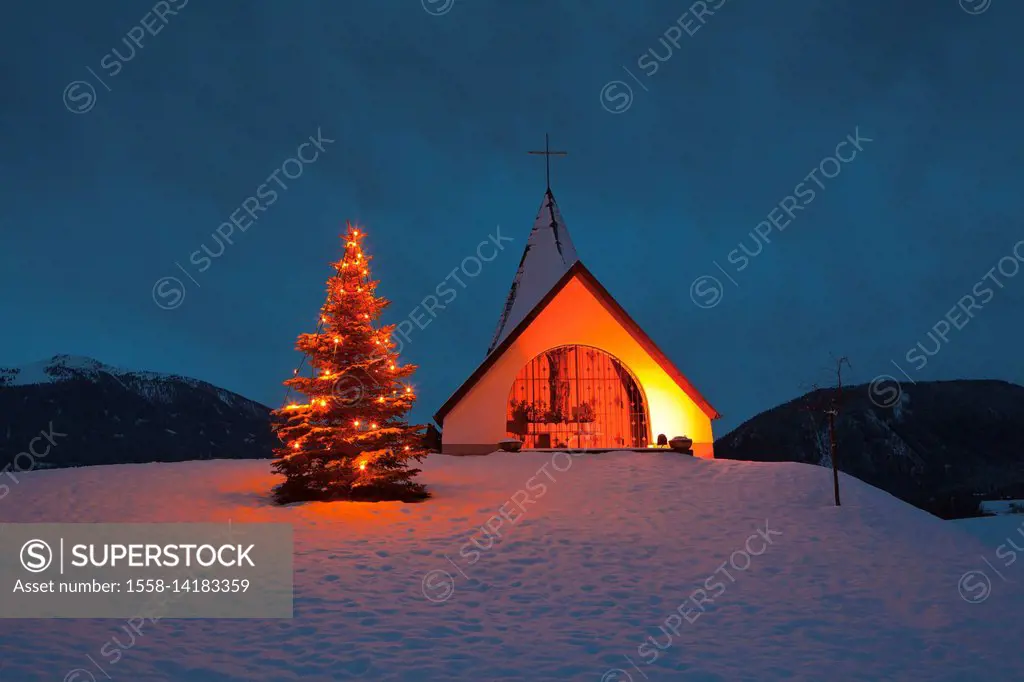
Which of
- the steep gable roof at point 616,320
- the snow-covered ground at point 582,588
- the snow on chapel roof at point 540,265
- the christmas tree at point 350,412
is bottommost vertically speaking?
the snow-covered ground at point 582,588

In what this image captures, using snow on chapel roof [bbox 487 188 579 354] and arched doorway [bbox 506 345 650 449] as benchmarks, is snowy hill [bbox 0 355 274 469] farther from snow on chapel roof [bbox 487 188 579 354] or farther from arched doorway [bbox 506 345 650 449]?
arched doorway [bbox 506 345 650 449]

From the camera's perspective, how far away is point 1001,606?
8.88 metres

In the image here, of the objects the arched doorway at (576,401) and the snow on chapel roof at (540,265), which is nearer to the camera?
the arched doorway at (576,401)

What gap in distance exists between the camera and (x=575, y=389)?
20.6 meters

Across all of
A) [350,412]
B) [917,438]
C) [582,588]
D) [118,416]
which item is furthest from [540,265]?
[917,438]

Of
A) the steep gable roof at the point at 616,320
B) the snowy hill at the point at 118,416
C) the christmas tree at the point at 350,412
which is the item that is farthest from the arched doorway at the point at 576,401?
the snowy hill at the point at 118,416

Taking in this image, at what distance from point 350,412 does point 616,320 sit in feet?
27.8

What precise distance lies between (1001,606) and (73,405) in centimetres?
6669

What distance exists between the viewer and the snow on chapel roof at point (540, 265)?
22578 millimetres

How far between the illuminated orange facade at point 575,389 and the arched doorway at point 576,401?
0.03 m

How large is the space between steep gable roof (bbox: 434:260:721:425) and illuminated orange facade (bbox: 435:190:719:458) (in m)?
0.03

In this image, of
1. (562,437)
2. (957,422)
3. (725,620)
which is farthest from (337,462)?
(957,422)

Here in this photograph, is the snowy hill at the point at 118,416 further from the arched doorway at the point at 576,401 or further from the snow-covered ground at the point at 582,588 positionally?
the snow-covered ground at the point at 582,588

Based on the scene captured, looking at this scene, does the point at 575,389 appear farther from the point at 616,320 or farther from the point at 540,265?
the point at 540,265
